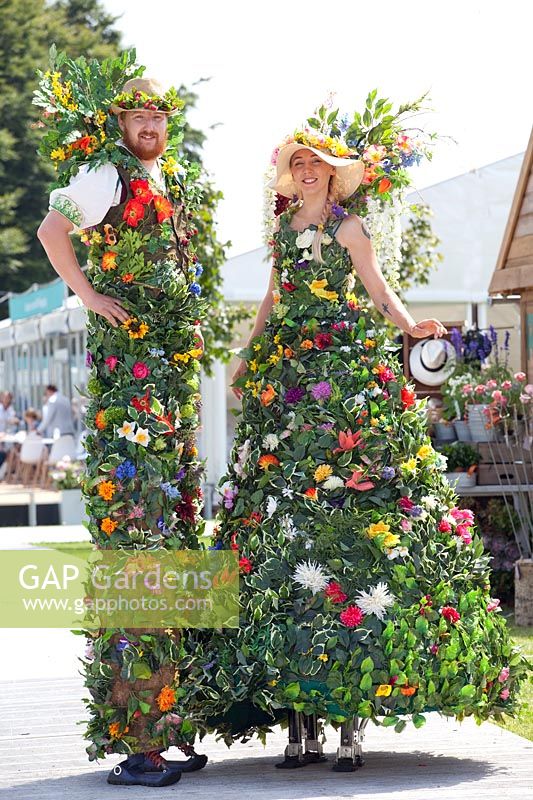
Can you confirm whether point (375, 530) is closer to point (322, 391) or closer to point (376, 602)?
point (376, 602)

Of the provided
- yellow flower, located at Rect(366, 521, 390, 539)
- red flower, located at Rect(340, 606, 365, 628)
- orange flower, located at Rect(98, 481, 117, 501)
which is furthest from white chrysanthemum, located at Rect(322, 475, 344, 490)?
orange flower, located at Rect(98, 481, 117, 501)

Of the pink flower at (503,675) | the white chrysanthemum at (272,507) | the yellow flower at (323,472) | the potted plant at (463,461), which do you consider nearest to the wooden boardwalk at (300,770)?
the pink flower at (503,675)

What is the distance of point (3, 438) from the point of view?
75.8 feet

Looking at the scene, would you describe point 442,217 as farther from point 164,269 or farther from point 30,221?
point 30,221

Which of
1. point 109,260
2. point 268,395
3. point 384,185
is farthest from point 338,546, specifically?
point 384,185

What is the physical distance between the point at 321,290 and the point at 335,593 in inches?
40.3

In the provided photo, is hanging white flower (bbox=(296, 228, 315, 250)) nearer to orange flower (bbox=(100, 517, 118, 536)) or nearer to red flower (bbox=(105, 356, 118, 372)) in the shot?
red flower (bbox=(105, 356, 118, 372))

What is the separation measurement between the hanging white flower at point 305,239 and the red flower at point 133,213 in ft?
1.84

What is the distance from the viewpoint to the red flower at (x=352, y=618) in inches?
174

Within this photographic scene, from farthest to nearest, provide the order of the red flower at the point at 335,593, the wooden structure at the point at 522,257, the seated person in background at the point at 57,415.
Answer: the seated person in background at the point at 57,415, the wooden structure at the point at 522,257, the red flower at the point at 335,593

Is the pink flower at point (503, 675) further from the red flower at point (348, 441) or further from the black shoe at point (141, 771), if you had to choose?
the black shoe at point (141, 771)

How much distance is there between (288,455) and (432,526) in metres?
0.54

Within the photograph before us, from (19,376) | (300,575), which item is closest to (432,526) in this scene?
(300,575)

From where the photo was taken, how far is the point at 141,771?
453 centimetres
